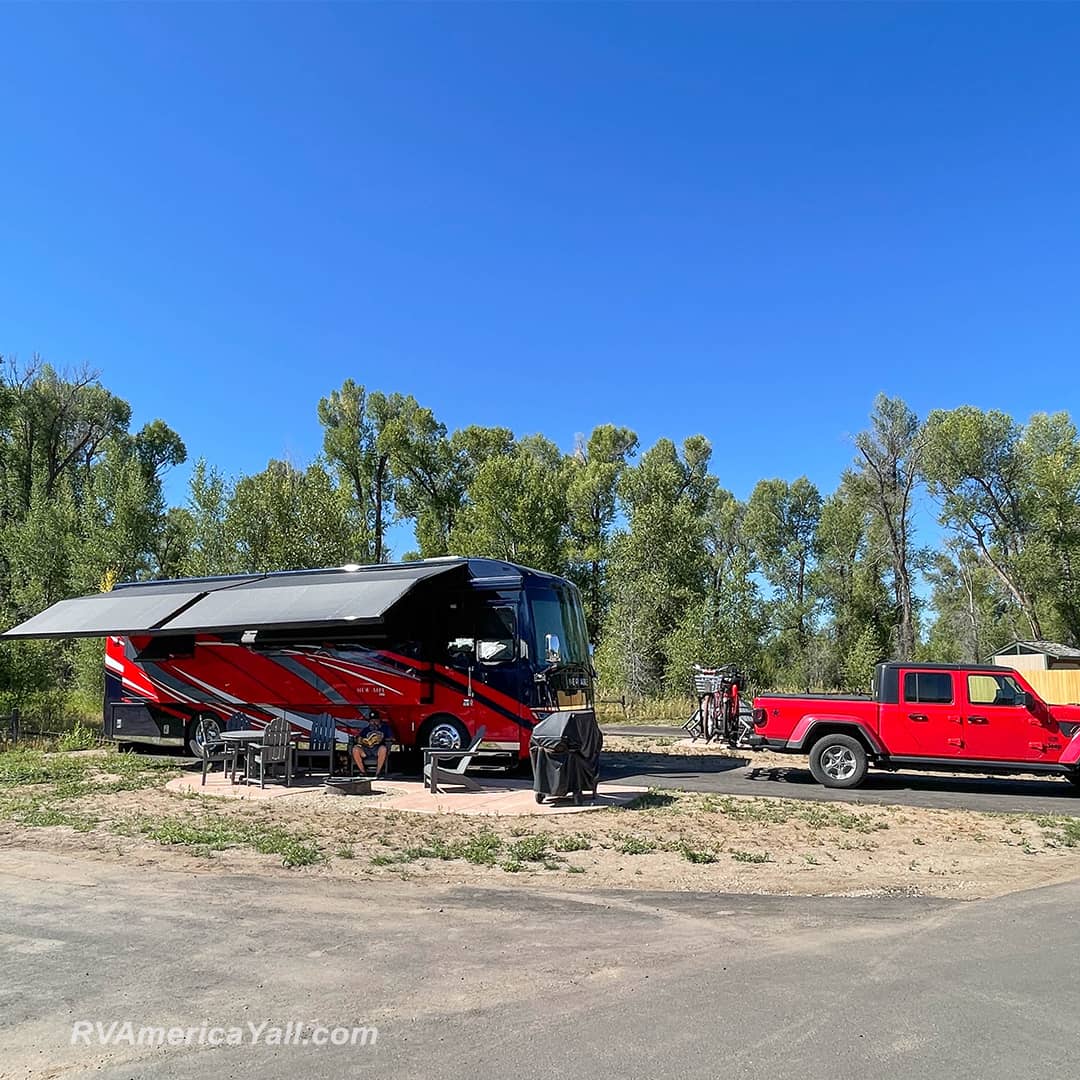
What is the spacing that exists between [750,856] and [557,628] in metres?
6.68

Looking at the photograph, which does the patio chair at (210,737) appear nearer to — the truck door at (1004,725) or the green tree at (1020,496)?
the truck door at (1004,725)

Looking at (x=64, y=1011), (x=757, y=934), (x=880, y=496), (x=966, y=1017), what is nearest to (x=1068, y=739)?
(x=757, y=934)

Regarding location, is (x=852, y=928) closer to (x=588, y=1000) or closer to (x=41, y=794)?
(x=588, y=1000)

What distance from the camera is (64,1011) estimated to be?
4.32 metres

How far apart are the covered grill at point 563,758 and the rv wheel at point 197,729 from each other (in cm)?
790

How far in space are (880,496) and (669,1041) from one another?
44.5 m

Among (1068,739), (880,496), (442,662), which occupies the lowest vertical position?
(1068,739)

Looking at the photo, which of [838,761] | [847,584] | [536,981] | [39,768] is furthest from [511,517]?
[536,981]

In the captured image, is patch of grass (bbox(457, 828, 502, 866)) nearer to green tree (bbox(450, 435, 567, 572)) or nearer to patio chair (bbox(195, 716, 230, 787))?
patio chair (bbox(195, 716, 230, 787))

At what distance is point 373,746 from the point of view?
13891 mm

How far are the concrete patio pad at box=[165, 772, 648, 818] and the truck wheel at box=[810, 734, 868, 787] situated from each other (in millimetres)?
2890

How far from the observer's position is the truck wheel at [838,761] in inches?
518

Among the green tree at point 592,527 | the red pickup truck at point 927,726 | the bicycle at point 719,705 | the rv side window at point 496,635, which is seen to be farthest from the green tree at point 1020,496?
the rv side window at point 496,635

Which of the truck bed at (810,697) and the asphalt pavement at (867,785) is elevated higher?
the truck bed at (810,697)
